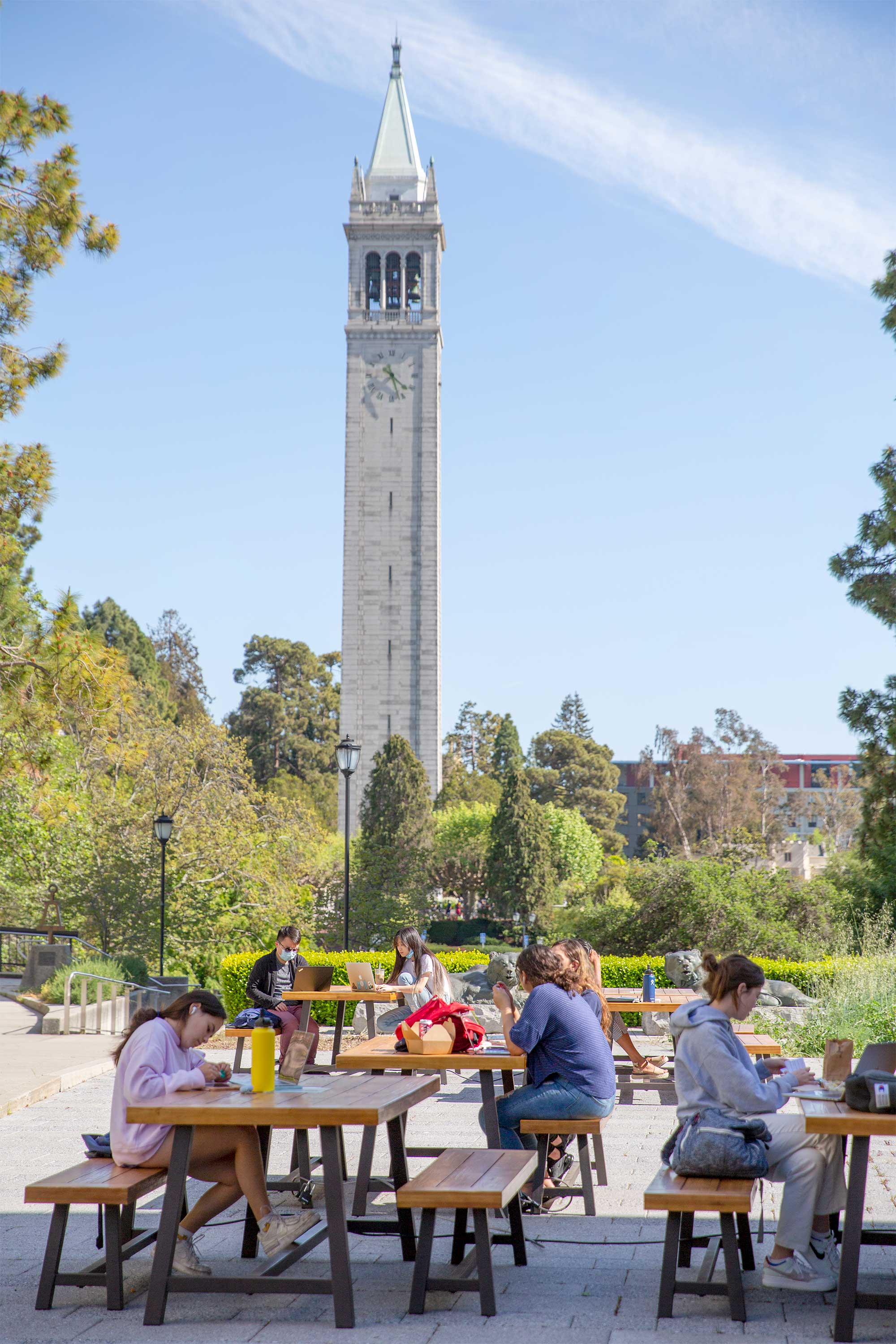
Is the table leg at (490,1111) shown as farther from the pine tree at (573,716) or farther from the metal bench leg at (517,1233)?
the pine tree at (573,716)

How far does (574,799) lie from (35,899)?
56.6 m

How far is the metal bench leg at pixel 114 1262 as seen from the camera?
464 centimetres

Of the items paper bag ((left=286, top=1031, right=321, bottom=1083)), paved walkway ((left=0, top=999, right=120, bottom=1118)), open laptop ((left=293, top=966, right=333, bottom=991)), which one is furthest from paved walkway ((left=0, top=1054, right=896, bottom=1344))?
open laptop ((left=293, top=966, right=333, bottom=991))

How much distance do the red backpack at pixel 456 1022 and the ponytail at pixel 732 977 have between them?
5.66 feet

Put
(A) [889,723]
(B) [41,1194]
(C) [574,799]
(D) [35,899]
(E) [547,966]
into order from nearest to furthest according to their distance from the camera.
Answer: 1. (B) [41,1194]
2. (E) [547,966]
3. (A) [889,723]
4. (D) [35,899]
5. (C) [574,799]

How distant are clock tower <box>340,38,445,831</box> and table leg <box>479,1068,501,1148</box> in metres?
48.4

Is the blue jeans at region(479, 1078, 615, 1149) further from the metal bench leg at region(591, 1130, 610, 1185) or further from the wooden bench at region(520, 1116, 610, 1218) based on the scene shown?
the metal bench leg at region(591, 1130, 610, 1185)

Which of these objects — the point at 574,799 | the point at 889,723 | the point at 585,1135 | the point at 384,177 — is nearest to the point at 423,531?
the point at 384,177

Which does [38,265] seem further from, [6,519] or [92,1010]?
[92,1010]

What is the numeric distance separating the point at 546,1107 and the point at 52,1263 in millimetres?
2269

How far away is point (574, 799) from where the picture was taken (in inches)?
3132

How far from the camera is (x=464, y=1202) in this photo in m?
4.39

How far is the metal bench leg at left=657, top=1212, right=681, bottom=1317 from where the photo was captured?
14.7 ft

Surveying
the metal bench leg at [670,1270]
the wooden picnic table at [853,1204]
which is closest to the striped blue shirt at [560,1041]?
the metal bench leg at [670,1270]
